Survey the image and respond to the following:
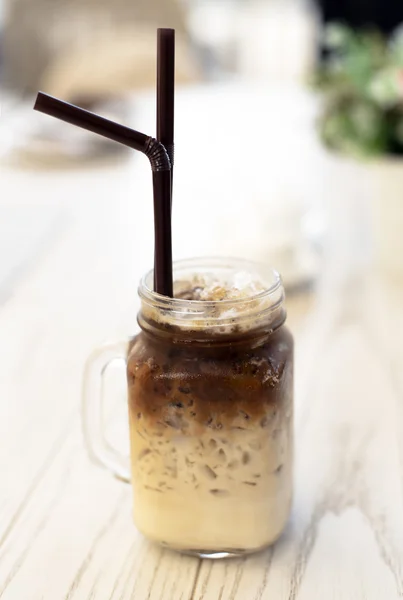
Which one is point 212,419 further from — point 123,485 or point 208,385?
point 123,485

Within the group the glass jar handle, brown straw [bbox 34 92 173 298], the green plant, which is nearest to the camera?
brown straw [bbox 34 92 173 298]

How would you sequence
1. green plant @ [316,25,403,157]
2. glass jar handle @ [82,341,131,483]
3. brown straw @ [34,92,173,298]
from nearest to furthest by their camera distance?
1. brown straw @ [34,92,173,298]
2. glass jar handle @ [82,341,131,483]
3. green plant @ [316,25,403,157]

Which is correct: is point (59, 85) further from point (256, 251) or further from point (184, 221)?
point (256, 251)

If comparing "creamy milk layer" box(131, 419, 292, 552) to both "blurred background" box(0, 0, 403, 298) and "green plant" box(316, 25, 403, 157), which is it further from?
"green plant" box(316, 25, 403, 157)

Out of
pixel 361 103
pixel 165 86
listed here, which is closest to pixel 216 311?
pixel 165 86

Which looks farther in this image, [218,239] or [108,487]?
[218,239]

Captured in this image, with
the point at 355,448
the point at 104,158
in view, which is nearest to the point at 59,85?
the point at 104,158

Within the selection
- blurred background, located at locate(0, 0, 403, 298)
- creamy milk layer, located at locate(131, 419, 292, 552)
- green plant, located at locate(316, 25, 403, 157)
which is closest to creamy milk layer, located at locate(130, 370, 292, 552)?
creamy milk layer, located at locate(131, 419, 292, 552)
